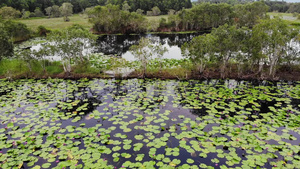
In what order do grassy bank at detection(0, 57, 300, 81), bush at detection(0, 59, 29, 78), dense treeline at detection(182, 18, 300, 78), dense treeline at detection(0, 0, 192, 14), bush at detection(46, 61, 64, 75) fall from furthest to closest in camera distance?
dense treeline at detection(0, 0, 192, 14) < bush at detection(46, 61, 64, 75) < bush at detection(0, 59, 29, 78) < grassy bank at detection(0, 57, 300, 81) < dense treeline at detection(182, 18, 300, 78)

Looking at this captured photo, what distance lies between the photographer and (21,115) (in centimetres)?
1506

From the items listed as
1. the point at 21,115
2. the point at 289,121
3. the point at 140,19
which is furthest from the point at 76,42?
the point at 140,19

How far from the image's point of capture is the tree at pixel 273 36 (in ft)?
66.0

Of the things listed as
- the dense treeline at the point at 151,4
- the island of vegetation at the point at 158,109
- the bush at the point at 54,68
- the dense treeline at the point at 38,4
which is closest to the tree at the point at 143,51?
the island of vegetation at the point at 158,109

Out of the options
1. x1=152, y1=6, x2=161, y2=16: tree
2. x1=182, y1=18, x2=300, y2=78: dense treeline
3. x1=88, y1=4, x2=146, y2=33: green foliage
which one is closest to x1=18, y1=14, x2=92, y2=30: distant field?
x1=88, y1=4, x2=146, y2=33: green foliage

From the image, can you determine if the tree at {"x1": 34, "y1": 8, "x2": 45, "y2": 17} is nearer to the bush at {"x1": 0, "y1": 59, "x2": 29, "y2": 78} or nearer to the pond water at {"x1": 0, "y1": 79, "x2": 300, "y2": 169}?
the bush at {"x1": 0, "y1": 59, "x2": 29, "y2": 78}

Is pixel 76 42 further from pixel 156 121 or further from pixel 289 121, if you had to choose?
pixel 289 121

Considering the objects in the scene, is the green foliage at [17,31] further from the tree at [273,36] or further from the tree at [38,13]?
the tree at [273,36]

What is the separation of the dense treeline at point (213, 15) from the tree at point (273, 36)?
43.6 m

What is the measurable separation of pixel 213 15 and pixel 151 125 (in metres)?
59.7

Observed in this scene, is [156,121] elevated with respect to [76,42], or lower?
lower

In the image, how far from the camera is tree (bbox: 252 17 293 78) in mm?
20125

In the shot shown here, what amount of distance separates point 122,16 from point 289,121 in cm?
5504

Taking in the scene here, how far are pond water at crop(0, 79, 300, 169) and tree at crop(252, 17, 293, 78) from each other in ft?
11.4
